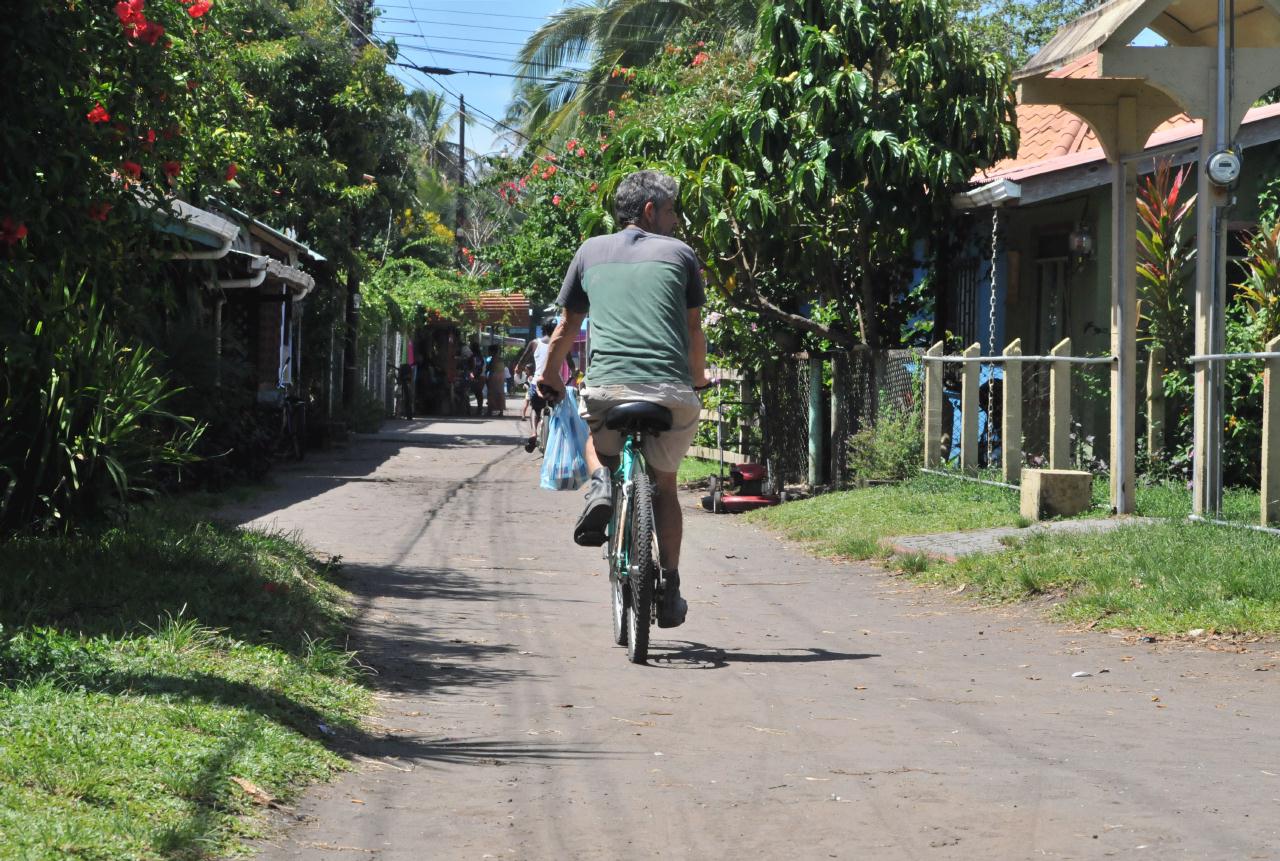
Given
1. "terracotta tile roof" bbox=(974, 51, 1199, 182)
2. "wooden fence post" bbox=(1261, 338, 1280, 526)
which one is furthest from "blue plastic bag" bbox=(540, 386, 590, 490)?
"terracotta tile roof" bbox=(974, 51, 1199, 182)

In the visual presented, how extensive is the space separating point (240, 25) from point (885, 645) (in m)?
18.0

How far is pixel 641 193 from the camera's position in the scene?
264 inches

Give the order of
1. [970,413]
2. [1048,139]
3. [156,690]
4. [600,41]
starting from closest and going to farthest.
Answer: [156,690]
[970,413]
[1048,139]
[600,41]

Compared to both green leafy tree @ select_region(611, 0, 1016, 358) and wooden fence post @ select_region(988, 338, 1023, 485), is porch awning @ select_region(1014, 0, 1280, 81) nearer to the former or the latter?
wooden fence post @ select_region(988, 338, 1023, 485)

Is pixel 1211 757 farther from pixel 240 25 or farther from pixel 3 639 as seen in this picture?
pixel 240 25

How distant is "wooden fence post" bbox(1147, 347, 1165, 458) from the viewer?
11.9 meters

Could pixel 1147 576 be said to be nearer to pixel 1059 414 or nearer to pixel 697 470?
pixel 1059 414

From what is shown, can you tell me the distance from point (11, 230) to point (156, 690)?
3.03 metres

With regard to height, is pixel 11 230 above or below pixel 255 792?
above

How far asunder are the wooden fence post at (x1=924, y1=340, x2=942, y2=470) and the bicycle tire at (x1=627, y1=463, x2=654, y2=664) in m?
6.75

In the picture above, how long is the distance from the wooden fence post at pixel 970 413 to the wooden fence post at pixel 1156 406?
133 cm

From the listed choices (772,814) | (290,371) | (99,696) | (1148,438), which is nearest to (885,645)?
(772,814)

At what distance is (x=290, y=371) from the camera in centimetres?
2086

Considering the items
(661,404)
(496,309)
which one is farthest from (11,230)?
(496,309)
